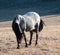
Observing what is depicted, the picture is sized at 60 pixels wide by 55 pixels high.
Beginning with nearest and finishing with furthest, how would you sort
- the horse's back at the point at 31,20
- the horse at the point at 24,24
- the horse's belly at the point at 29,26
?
the horse at the point at 24,24
the horse's belly at the point at 29,26
the horse's back at the point at 31,20

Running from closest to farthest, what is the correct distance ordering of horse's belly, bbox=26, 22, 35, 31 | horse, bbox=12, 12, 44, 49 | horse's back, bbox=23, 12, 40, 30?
horse, bbox=12, 12, 44, 49 → horse's belly, bbox=26, 22, 35, 31 → horse's back, bbox=23, 12, 40, 30

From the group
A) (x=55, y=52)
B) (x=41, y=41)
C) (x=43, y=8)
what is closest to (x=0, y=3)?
(x=43, y=8)

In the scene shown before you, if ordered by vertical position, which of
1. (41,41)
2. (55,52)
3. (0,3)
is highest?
(55,52)

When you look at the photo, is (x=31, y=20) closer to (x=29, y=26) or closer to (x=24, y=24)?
(x=29, y=26)

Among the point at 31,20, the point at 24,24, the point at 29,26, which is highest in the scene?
the point at 24,24

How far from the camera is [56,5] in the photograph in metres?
48.3

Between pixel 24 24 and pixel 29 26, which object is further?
pixel 29 26

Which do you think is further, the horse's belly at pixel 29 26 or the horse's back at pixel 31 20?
the horse's back at pixel 31 20

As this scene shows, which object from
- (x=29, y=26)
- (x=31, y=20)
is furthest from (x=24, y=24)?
(x=31, y=20)

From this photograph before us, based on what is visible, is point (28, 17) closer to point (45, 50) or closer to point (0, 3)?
point (45, 50)

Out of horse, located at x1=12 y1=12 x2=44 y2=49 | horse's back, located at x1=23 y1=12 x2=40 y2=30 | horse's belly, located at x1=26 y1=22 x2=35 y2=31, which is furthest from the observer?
horse's back, located at x1=23 y1=12 x2=40 y2=30

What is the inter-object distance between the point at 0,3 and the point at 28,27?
40747 millimetres

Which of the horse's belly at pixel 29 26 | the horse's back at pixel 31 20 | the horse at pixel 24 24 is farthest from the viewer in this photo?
the horse's back at pixel 31 20

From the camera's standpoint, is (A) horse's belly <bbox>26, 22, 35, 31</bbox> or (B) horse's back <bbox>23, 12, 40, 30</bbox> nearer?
(A) horse's belly <bbox>26, 22, 35, 31</bbox>
